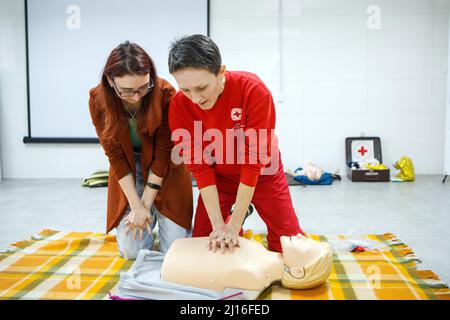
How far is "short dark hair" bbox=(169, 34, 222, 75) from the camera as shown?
1291mm

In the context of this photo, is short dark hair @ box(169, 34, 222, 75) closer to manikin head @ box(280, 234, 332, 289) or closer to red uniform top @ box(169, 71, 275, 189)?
red uniform top @ box(169, 71, 275, 189)

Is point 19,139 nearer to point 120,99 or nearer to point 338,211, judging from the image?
point 120,99

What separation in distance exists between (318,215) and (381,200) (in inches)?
24.5

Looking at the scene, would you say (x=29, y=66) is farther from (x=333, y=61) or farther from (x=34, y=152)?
(x=333, y=61)

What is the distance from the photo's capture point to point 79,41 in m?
3.89

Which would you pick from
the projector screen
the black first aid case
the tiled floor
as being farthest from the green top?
the black first aid case

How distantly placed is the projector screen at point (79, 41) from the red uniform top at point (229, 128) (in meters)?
2.39

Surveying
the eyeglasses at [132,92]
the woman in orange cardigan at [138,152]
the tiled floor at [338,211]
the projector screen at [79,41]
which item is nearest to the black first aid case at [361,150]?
the tiled floor at [338,211]

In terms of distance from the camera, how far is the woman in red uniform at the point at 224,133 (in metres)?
1.33

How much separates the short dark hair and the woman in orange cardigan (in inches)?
9.4

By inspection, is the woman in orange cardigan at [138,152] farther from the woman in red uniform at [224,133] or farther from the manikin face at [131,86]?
the woman in red uniform at [224,133]

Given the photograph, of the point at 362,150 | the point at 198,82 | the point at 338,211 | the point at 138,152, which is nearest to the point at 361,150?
the point at 362,150

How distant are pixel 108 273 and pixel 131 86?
2.41 feet

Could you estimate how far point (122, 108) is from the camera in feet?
5.66
